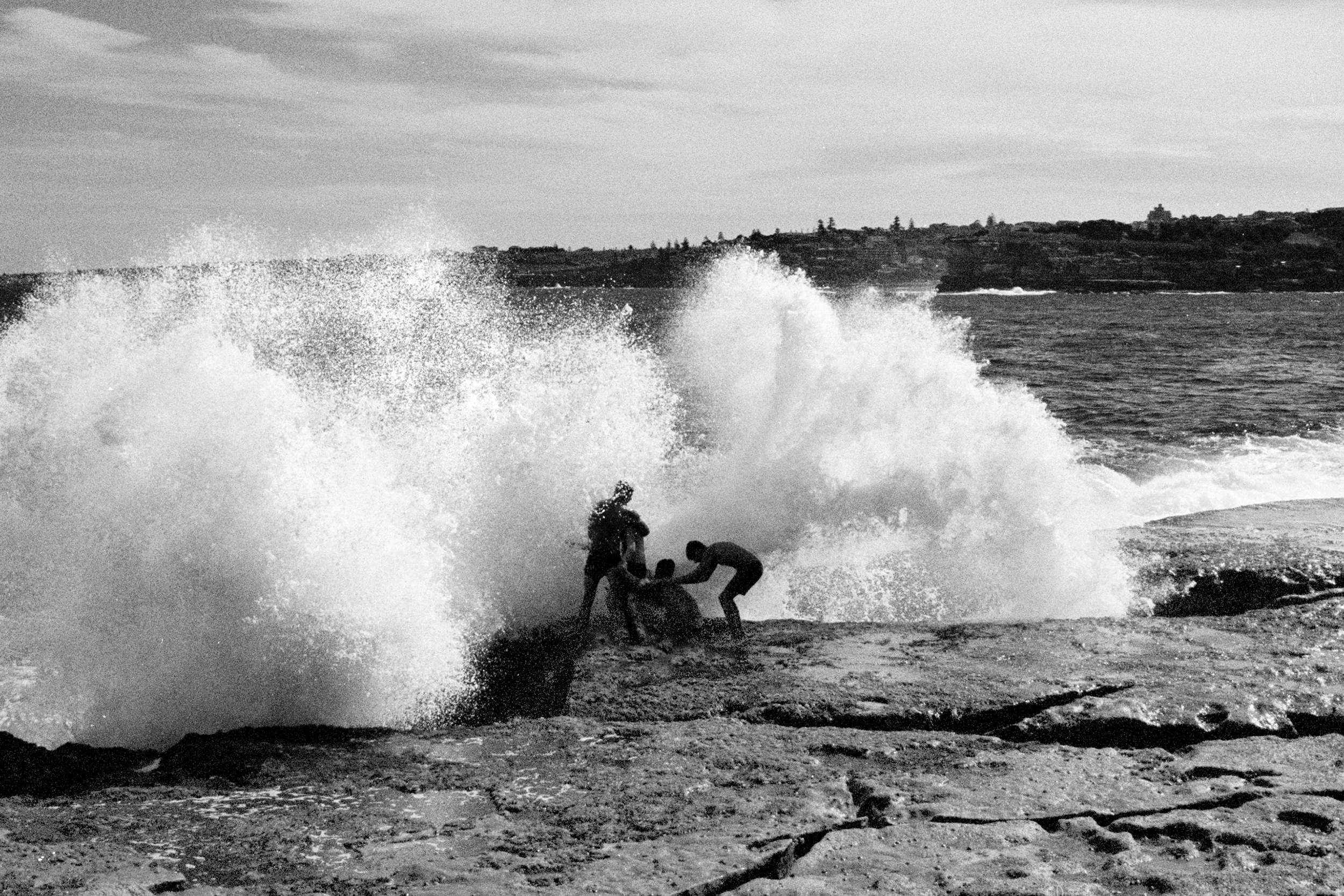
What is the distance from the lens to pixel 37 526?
9656 millimetres

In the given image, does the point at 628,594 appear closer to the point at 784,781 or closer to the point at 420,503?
the point at 420,503

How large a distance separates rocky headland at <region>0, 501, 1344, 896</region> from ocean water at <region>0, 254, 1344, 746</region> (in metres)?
1.00

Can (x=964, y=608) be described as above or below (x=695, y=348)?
below

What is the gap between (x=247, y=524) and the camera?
313 inches

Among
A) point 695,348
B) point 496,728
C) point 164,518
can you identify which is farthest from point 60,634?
point 695,348

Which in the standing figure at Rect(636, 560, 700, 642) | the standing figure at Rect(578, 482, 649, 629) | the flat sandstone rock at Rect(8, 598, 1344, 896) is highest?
the standing figure at Rect(578, 482, 649, 629)

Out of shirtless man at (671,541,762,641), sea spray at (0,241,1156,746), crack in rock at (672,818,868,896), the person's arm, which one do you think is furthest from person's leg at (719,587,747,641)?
crack in rock at (672,818,868,896)

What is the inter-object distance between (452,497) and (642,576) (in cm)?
275

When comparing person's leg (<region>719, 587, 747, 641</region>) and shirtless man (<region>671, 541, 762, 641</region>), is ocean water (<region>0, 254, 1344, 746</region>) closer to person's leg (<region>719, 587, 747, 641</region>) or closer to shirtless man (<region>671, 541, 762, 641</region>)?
shirtless man (<region>671, 541, 762, 641</region>)

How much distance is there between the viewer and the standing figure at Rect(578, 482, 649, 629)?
8.38 metres

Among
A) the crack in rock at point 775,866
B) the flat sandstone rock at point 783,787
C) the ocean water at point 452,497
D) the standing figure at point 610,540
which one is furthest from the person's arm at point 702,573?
the crack in rock at point 775,866

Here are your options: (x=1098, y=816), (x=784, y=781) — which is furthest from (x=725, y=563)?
(x=1098, y=816)

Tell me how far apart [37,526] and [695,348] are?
9523mm

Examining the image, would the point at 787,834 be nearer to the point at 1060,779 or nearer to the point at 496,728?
the point at 1060,779
